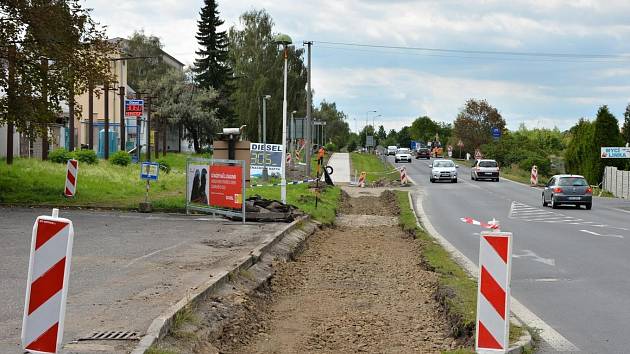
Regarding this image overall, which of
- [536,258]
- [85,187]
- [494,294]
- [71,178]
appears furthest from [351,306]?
[85,187]

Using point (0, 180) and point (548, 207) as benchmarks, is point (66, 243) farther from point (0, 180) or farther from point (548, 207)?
point (548, 207)

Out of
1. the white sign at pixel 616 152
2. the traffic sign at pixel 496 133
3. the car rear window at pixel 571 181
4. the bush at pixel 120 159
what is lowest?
the car rear window at pixel 571 181

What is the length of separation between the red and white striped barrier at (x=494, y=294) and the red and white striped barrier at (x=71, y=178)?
19294mm

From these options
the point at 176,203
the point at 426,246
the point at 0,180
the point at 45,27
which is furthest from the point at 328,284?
the point at 0,180

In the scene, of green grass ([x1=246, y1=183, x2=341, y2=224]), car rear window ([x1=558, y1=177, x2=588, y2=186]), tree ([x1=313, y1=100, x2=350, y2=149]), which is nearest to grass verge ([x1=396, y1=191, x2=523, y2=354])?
green grass ([x1=246, y1=183, x2=341, y2=224])

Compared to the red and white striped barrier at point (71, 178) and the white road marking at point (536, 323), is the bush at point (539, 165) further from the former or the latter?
the white road marking at point (536, 323)

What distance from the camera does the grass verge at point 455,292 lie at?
326 inches

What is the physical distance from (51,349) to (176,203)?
58.4 feet

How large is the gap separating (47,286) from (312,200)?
23.8 meters

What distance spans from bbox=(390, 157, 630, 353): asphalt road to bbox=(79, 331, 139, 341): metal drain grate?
13.1ft

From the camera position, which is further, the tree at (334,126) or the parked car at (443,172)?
the tree at (334,126)

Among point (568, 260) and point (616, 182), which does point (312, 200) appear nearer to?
point (568, 260)

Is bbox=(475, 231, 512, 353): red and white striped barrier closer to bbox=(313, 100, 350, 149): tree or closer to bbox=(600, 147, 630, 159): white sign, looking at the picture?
bbox=(600, 147, 630, 159): white sign

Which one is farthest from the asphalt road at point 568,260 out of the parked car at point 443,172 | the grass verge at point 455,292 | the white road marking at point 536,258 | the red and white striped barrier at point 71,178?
Answer: the parked car at point 443,172
